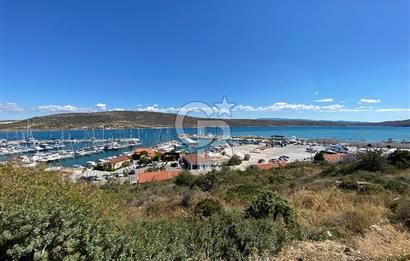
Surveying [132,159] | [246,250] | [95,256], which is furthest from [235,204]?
[132,159]

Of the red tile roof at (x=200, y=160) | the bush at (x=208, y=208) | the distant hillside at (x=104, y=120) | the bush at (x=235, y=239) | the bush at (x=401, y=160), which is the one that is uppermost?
the distant hillside at (x=104, y=120)

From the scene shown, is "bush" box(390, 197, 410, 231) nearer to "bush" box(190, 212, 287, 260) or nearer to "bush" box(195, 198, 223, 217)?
"bush" box(190, 212, 287, 260)

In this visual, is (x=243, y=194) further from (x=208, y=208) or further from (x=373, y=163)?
(x=373, y=163)

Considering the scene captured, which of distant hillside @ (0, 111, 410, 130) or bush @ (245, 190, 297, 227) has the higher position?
distant hillside @ (0, 111, 410, 130)

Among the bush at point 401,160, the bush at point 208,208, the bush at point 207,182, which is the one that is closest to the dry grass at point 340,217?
the bush at point 208,208

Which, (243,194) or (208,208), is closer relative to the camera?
(208,208)

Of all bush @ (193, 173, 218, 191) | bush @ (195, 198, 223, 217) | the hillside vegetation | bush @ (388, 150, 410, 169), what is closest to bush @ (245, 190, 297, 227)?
the hillside vegetation

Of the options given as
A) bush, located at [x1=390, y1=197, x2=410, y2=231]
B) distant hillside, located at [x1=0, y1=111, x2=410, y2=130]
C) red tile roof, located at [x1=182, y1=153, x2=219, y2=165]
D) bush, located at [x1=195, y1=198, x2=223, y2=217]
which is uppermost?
distant hillside, located at [x1=0, y1=111, x2=410, y2=130]

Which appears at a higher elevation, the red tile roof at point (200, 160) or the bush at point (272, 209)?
the bush at point (272, 209)

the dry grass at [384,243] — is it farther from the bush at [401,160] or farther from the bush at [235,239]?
the bush at [401,160]

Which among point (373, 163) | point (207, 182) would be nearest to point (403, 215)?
point (207, 182)

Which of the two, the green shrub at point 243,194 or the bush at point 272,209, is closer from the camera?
the bush at point 272,209

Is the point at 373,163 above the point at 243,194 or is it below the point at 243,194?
below
